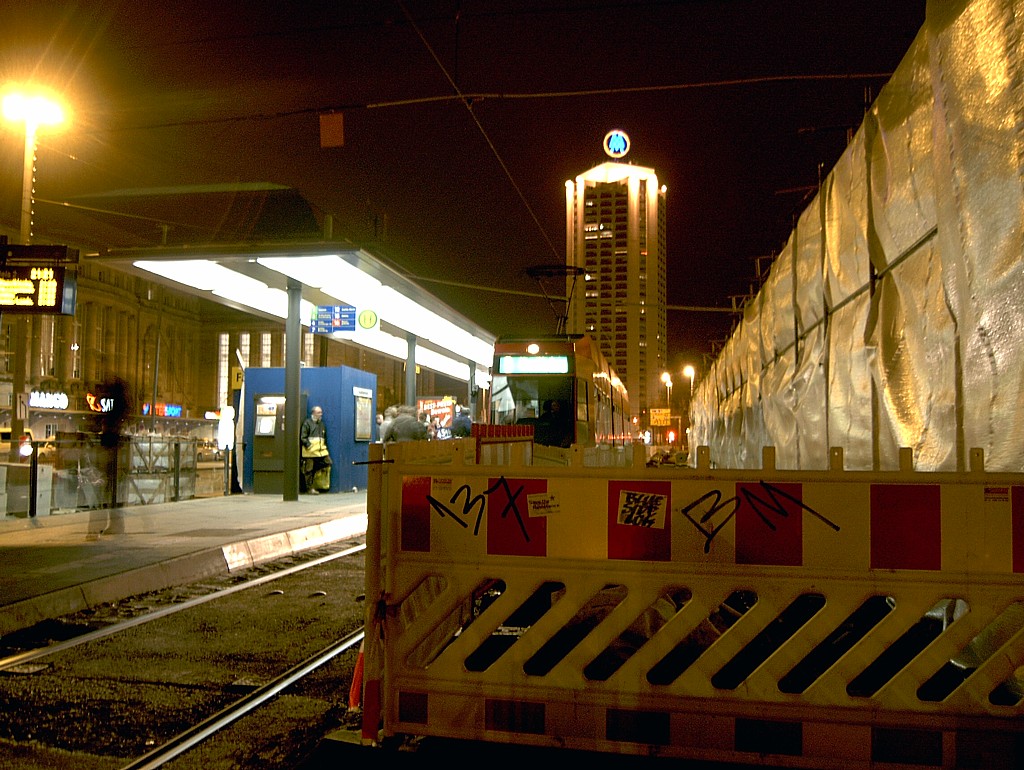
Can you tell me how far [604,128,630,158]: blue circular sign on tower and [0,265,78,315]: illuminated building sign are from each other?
2220 inches

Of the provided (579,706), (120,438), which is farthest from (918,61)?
(120,438)

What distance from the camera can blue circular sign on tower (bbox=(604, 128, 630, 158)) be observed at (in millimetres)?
65000

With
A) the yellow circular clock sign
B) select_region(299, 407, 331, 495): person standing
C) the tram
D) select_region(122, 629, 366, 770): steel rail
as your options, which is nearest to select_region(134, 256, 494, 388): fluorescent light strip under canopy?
the yellow circular clock sign

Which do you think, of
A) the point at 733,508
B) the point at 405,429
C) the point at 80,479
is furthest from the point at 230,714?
the point at 80,479

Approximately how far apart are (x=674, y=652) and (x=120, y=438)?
382 inches

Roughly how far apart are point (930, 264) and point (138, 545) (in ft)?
30.5

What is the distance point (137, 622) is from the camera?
687 centimetres

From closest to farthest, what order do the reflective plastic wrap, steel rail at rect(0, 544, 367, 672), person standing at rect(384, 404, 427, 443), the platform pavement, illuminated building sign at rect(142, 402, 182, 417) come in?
the reflective plastic wrap < steel rail at rect(0, 544, 367, 672) < the platform pavement < person standing at rect(384, 404, 427, 443) < illuminated building sign at rect(142, 402, 182, 417)

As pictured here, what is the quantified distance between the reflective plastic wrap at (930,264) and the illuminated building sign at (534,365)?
34.0 feet

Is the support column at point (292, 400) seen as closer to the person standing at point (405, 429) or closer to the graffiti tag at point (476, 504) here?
the person standing at point (405, 429)

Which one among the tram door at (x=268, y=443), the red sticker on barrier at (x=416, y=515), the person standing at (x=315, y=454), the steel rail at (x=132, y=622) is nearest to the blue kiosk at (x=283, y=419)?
the tram door at (x=268, y=443)

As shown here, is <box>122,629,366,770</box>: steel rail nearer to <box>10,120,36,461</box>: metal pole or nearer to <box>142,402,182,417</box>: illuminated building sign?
<box>10,120,36,461</box>: metal pole

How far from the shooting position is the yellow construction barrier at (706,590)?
2.91 meters

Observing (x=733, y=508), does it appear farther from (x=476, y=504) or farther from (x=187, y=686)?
(x=187, y=686)
